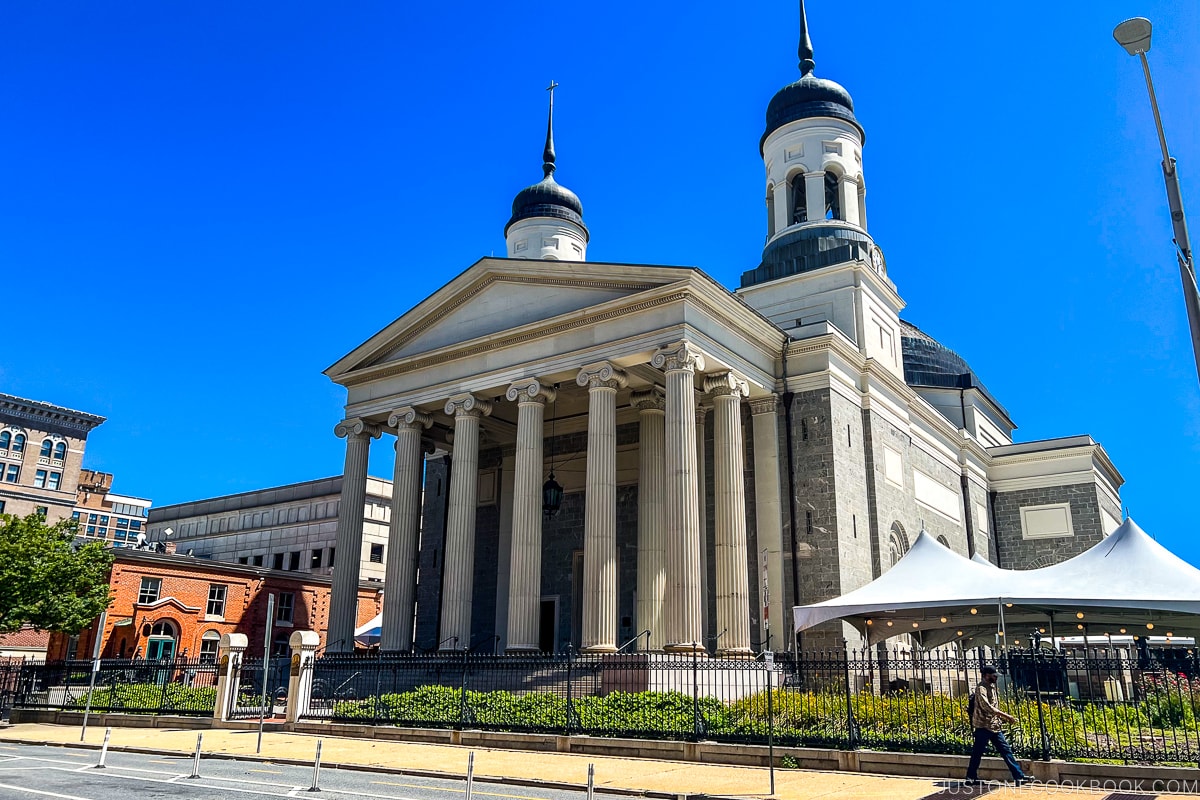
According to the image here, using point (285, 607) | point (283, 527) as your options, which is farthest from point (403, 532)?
point (283, 527)

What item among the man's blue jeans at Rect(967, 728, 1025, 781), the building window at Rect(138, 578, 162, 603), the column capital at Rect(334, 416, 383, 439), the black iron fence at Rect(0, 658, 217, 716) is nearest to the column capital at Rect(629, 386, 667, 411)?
the column capital at Rect(334, 416, 383, 439)

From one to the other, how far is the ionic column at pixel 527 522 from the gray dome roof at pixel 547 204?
2120 centimetres

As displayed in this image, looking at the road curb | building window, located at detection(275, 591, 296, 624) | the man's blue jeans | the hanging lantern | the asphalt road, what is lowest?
the asphalt road

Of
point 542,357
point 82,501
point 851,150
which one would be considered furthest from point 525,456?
point 82,501

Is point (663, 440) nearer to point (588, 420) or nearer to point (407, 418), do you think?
point (588, 420)

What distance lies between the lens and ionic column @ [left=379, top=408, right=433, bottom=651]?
1156 inches

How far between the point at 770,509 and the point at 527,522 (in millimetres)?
7619

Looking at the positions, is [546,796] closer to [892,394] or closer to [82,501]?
[892,394]

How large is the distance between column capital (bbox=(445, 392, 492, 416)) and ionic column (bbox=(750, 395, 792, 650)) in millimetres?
8661

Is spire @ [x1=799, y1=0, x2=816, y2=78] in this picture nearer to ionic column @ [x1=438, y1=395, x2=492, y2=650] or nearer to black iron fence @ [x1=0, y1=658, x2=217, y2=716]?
ionic column @ [x1=438, y1=395, x2=492, y2=650]

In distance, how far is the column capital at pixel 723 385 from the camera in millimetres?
27391

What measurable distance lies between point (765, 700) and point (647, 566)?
8681mm

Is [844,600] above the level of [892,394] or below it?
below

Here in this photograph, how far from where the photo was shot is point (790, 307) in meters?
36.4
